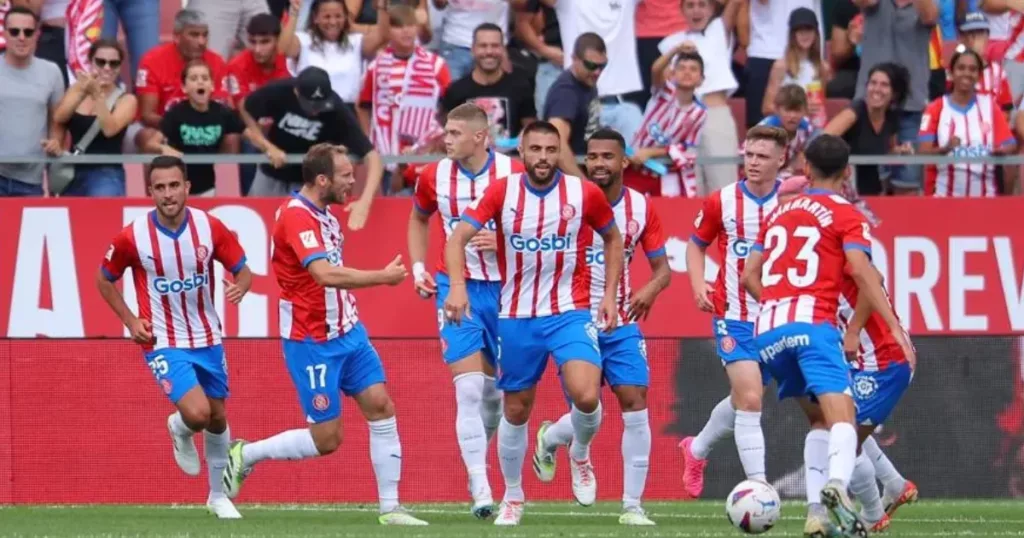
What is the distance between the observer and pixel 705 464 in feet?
43.8

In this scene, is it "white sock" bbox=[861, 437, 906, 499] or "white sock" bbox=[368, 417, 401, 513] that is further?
"white sock" bbox=[368, 417, 401, 513]

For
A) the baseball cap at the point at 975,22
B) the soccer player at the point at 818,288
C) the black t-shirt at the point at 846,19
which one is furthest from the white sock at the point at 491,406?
the baseball cap at the point at 975,22

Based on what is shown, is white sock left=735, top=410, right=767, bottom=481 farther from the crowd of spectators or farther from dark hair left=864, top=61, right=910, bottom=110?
→ dark hair left=864, top=61, right=910, bottom=110

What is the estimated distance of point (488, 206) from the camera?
11055 millimetres

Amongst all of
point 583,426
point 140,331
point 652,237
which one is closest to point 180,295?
point 140,331

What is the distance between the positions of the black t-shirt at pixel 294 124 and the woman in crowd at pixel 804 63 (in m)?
3.54

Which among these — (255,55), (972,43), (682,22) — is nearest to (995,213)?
(972,43)

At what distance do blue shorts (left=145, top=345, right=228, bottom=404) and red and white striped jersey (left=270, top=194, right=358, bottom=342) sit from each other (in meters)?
0.65

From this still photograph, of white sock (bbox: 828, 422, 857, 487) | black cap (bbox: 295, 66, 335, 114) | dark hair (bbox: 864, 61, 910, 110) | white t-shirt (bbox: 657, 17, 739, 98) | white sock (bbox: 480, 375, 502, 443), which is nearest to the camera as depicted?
white sock (bbox: 828, 422, 857, 487)

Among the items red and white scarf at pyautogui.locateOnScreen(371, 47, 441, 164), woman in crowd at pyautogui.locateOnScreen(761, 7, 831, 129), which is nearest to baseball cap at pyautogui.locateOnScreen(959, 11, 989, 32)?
woman in crowd at pyautogui.locateOnScreen(761, 7, 831, 129)

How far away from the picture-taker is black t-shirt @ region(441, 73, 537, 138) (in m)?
15.4

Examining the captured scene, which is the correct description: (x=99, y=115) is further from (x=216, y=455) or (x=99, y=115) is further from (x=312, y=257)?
(x=312, y=257)

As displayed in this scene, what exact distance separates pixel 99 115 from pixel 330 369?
4479 mm

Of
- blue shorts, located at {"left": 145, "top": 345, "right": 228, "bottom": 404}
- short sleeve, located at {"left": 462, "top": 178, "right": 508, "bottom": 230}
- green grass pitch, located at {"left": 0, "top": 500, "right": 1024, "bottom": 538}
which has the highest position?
short sleeve, located at {"left": 462, "top": 178, "right": 508, "bottom": 230}
